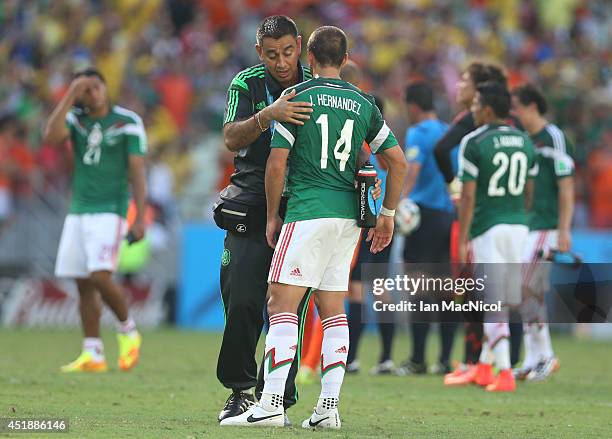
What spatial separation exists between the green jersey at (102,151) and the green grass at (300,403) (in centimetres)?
159

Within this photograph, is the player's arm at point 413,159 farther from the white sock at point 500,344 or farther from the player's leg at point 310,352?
the white sock at point 500,344

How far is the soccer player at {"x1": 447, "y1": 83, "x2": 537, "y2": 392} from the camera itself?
1002 cm

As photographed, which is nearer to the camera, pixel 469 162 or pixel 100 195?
pixel 469 162

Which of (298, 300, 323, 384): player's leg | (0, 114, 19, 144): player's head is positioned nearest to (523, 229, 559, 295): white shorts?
(298, 300, 323, 384): player's leg

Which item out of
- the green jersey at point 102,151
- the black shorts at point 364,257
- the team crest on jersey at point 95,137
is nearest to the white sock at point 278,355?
the black shorts at point 364,257

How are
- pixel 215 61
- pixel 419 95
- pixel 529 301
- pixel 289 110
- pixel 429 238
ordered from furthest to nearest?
1. pixel 215 61
2. pixel 429 238
3. pixel 419 95
4. pixel 529 301
5. pixel 289 110

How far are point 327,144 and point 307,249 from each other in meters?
0.60

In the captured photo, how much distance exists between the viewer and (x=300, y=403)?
8867 mm

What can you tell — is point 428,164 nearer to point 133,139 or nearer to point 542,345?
point 542,345

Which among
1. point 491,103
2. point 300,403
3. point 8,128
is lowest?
point 300,403

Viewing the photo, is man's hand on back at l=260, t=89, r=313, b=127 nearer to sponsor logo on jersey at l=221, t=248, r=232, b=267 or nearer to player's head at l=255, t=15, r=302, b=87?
player's head at l=255, t=15, r=302, b=87

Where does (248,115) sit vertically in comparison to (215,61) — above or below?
below

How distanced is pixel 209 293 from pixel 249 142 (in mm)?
11514

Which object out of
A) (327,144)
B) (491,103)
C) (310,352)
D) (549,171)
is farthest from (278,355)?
(549,171)
